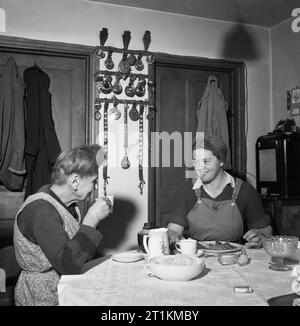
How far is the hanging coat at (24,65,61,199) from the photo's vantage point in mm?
2869

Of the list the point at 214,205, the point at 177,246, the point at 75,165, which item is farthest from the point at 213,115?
the point at 75,165

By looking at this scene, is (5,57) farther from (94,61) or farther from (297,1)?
(297,1)

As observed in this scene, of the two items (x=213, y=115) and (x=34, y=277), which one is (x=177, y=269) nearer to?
(x=34, y=277)

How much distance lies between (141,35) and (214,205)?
5.72 feet

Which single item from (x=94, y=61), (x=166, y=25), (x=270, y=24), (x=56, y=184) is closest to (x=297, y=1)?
(x=270, y=24)

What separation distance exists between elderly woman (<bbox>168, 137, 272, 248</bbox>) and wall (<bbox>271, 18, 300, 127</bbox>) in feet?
4.53

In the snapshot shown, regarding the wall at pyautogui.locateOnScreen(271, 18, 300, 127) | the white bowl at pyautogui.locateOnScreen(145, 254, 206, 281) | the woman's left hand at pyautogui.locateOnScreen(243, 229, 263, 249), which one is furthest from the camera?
the wall at pyautogui.locateOnScreen(271, 18, 300, 127)

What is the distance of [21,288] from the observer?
153cm

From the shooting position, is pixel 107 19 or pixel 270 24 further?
pixel 270 24

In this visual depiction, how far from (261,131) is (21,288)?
270cm

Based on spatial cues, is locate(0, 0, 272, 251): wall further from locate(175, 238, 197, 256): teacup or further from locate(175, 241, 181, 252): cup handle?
locate(175, 238, 197, 256): teacup

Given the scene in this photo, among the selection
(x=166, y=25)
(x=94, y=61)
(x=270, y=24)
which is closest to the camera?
(x=94, y=61)

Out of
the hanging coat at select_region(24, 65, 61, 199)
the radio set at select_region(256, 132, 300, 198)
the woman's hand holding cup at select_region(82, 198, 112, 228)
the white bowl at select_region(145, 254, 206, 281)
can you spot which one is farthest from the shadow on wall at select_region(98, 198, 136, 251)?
the white bowl at select_region(145, 254, 206, 281)

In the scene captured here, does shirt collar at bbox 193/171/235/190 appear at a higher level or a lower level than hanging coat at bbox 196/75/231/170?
lower
